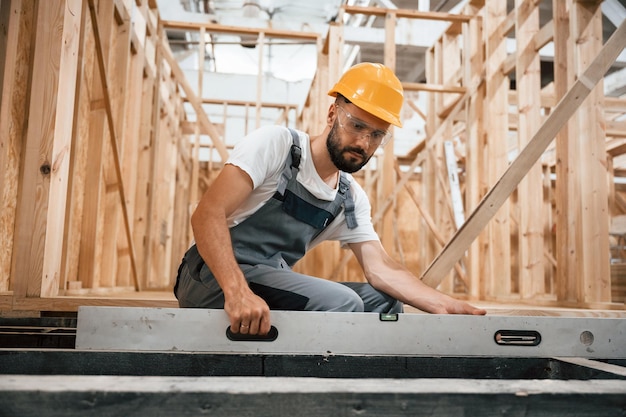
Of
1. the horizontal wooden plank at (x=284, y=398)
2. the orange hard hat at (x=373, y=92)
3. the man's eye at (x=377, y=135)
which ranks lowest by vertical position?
the horizontal wooden plank at (x=284, y=398)

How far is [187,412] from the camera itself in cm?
92

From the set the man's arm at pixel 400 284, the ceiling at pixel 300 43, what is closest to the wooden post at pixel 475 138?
the ceiling at pixel 300 43

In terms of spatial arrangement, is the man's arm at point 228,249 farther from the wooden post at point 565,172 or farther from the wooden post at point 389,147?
the wooden post at point 389,147

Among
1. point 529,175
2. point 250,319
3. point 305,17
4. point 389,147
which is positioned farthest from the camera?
point 305,17

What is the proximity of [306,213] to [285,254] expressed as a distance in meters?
0.23

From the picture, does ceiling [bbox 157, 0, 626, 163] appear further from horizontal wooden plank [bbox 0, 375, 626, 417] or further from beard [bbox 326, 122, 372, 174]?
horizontal wooden plank [bbox 0, 375, 626, 417]

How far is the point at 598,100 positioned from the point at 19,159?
3.88 meters

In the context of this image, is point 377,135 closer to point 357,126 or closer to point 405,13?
point 357,126

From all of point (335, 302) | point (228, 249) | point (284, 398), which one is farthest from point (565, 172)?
point (284, 398)

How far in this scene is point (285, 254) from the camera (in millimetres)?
2623

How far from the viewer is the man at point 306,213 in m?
2.25

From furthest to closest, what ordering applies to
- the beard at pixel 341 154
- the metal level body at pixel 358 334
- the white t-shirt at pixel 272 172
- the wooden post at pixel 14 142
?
the wooden post at pixel 14 142
the beard at pixel 341 154
the white t-shirt at pixel 272 172
the metal level body at pixel 358 334

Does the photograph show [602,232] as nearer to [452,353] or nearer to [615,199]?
[452,353]

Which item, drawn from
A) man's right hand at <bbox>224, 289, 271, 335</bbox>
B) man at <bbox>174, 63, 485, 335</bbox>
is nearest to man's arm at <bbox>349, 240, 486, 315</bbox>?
man at <bbox>174, 63, 485, 335</bbox>
